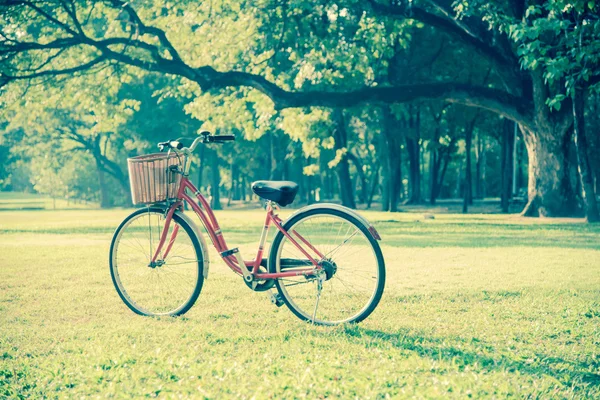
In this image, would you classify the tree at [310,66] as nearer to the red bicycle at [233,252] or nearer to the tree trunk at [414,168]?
the red bicycle at [233,252]

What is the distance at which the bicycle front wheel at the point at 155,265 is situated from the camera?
219 inches

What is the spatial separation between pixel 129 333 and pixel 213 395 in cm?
171

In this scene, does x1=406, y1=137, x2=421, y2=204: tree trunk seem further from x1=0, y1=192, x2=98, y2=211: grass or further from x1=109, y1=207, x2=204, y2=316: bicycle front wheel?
x1=109, y1=207, x2=204, y2=316: bicycle front wheel

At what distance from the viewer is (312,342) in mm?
4672

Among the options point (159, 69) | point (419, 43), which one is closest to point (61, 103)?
point (159, 69)

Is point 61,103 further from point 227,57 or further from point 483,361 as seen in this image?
point 483,361

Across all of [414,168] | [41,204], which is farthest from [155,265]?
[41,204]

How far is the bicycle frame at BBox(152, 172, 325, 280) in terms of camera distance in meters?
5.18

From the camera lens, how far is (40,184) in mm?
57281

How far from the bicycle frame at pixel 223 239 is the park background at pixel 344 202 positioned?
0.45m

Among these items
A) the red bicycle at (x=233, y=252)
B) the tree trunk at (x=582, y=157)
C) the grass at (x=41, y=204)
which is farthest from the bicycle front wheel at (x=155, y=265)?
the grass at (x=41, y=204)

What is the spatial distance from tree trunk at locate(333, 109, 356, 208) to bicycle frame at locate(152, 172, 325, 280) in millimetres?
24312

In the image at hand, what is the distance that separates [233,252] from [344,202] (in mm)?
27862

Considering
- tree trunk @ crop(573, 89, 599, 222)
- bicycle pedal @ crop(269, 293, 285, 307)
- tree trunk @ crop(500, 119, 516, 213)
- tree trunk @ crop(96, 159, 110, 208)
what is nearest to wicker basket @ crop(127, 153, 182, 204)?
bicycle pedal @ crop(269, 293, 285, 307)
